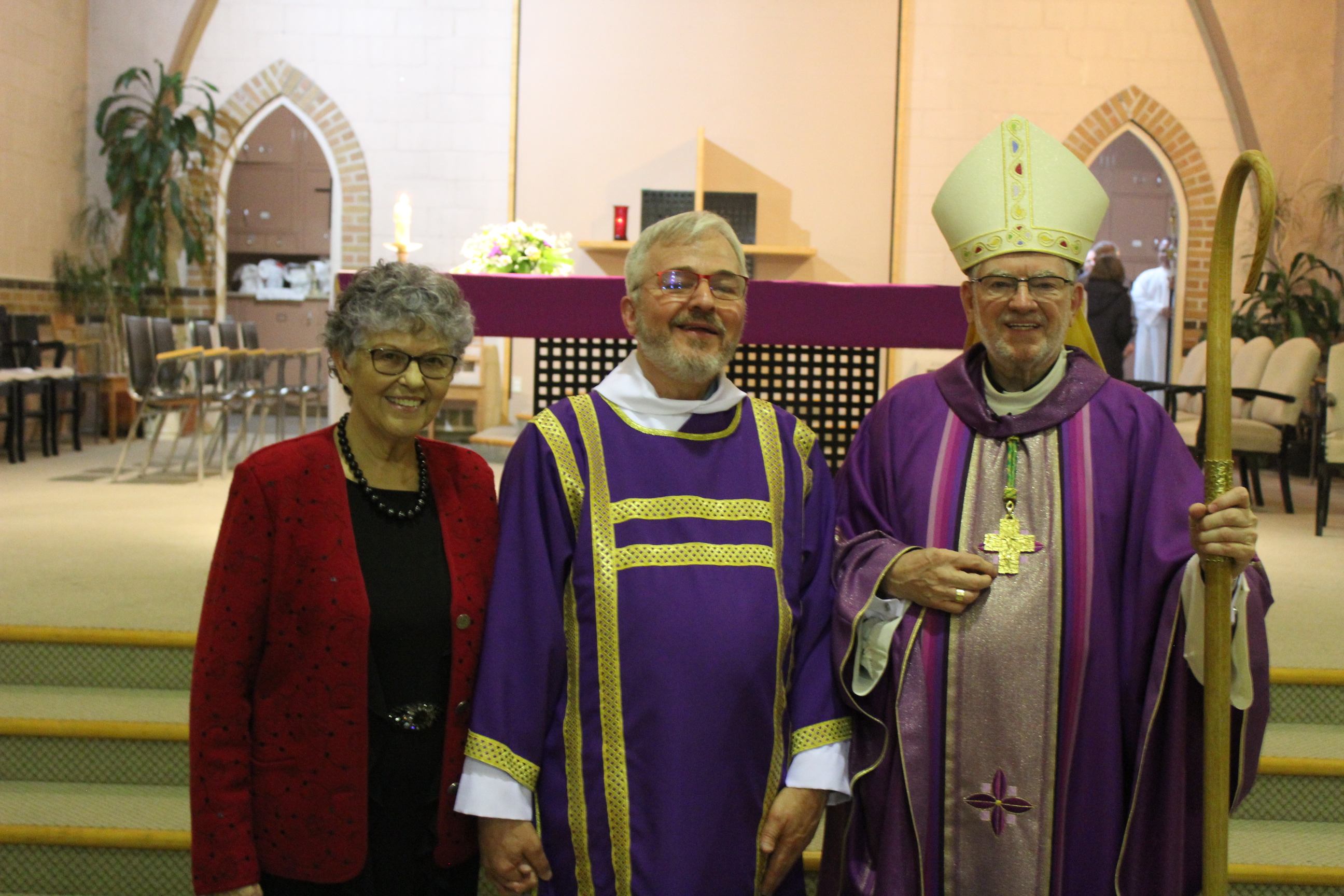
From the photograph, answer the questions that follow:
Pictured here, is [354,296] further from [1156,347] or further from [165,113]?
[1156,347]

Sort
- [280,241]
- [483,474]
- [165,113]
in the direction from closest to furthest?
[483,474] < [165,113] < [280,241]

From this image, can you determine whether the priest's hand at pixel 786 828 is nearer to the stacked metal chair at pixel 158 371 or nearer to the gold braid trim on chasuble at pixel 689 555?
the gold braid trim on chasuble at pixel 689 555

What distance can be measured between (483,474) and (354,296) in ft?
1.01

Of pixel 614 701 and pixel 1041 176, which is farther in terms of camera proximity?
pixel 1041 176

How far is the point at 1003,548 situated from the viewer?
164 centimetres

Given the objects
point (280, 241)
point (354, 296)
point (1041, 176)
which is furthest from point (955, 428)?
point (280, 241)

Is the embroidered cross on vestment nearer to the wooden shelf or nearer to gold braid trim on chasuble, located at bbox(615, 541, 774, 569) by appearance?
gold braid trim on chasuble, located at bbox(615, 541, 774, 569)

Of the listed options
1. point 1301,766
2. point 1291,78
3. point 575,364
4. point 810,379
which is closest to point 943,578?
point 1301,766

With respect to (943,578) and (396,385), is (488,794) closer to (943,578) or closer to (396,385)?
(396,385)

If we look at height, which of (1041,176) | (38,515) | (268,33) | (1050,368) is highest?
(268,33)

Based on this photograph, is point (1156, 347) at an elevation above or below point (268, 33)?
below

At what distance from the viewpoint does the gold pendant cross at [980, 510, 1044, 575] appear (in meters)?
1.63

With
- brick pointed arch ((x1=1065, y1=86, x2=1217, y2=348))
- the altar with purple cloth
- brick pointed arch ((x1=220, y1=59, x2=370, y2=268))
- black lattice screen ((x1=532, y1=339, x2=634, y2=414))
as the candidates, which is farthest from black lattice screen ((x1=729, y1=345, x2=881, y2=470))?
brick pointed arch ((x1=220, y1=59, x2=370, y2=268))

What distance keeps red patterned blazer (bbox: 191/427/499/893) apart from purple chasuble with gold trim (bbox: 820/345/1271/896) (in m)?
0.67
